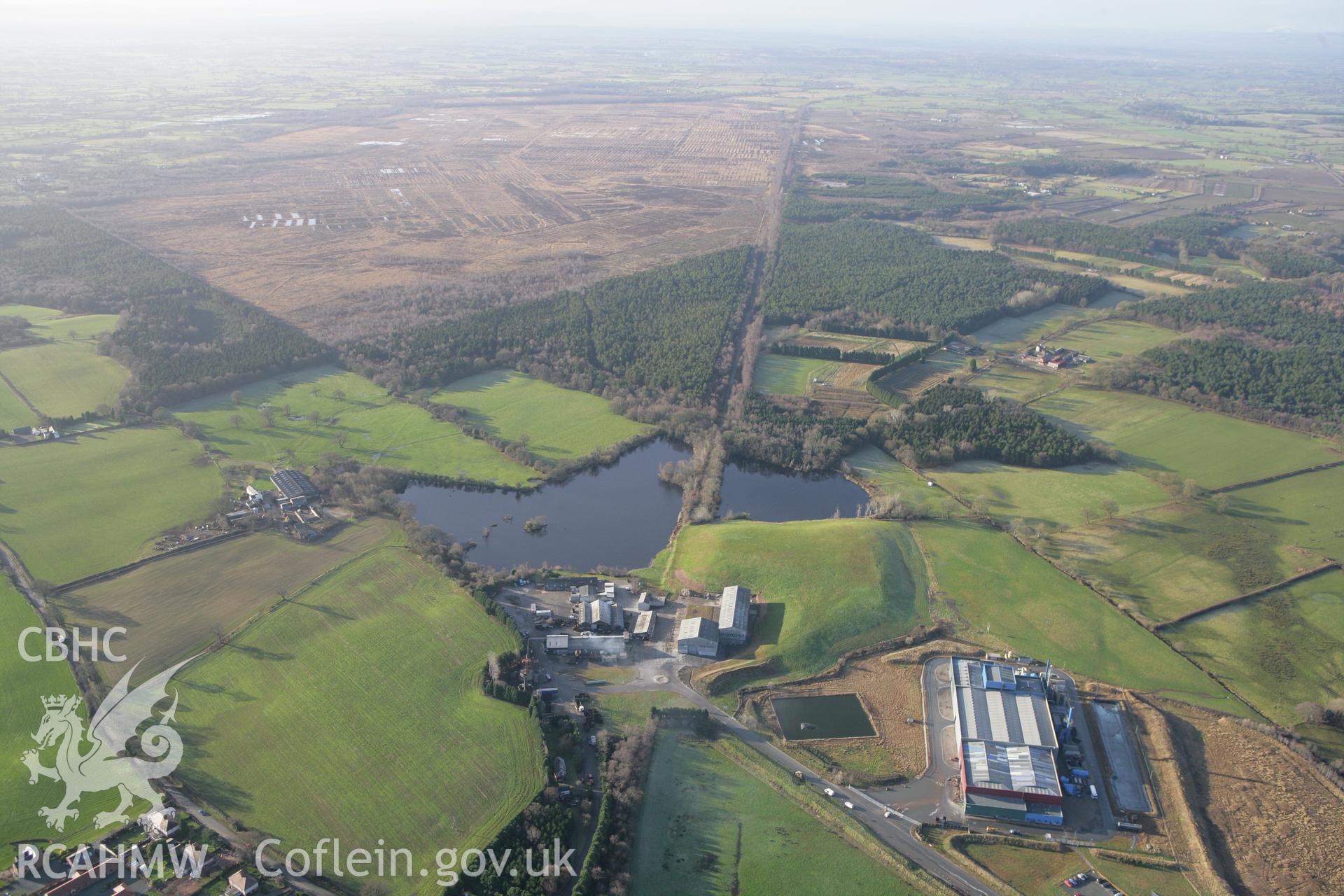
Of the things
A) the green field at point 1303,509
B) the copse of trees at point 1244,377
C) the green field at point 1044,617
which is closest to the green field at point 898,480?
the green field at point 1044,617

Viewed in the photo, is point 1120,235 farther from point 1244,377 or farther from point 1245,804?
point 1245,804

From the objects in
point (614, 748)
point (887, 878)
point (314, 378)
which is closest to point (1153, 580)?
point (887, 878)

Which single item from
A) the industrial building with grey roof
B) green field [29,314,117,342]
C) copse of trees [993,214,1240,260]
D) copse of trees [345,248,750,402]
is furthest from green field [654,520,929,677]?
copse of trees [993,214,1240,260]

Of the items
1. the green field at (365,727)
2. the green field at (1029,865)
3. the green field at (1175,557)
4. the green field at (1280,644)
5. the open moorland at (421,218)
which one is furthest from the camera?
the open moorland at (421,218)

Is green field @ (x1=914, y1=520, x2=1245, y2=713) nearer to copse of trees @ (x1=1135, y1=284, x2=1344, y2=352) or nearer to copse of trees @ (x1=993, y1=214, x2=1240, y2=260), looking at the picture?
copse of trees @ (x1=1135, y1=284, x2=1344, y2=352)

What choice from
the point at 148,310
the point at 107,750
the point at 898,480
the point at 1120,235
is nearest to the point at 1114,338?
the point at 1120,235

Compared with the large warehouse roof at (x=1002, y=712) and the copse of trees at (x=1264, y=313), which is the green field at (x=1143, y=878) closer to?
the large warehouse roof at (x=1002, y=712)
